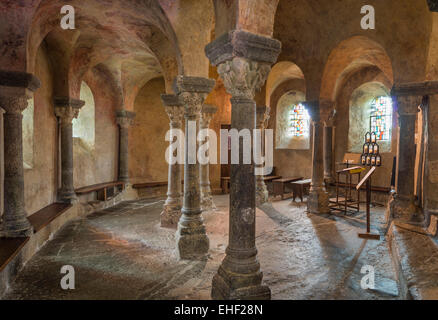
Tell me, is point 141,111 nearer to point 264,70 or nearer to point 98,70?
point 98,70

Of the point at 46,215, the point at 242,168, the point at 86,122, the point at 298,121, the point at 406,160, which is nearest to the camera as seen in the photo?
the point at 242,168

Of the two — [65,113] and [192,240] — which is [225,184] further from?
[192,240]

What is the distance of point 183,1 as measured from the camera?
5.38 metres

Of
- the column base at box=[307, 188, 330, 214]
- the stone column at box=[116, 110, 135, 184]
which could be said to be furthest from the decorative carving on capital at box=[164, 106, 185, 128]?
the stone column at box=[116, 110, 135, 184]

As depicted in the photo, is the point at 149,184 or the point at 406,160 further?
the point at 149,184

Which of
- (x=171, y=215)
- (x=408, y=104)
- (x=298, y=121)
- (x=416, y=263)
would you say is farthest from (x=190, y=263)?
(x=298, y=121)

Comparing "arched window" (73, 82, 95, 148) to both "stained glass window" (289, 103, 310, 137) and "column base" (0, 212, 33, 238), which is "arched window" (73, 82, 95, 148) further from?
"stained glass window" (289, 103, 310, 137)

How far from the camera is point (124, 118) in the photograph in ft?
36.7

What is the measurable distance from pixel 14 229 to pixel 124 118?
650 cm

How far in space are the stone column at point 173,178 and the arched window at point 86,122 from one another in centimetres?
476

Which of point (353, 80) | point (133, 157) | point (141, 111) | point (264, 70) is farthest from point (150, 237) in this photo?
point (353, 80)

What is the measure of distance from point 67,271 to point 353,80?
1136cm

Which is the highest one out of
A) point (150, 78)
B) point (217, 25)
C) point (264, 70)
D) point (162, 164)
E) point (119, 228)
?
point (150, 78)

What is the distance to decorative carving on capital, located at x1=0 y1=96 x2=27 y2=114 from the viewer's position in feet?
16.9
